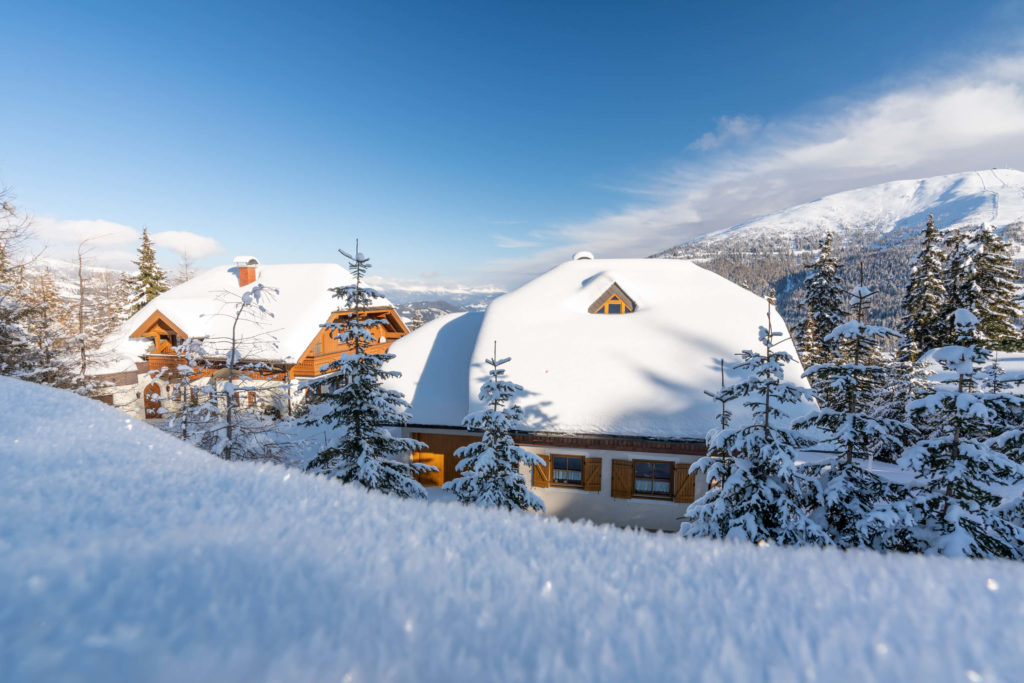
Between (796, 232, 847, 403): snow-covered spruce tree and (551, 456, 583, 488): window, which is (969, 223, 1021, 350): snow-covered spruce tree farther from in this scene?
(551, 456, 583, 488): window

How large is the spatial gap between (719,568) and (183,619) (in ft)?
3.95

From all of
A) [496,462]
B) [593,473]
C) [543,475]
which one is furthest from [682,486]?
[496,462]

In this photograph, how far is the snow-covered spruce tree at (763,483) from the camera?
573cm

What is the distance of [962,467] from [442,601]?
7888mm

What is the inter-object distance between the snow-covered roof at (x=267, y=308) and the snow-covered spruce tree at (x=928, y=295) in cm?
2868

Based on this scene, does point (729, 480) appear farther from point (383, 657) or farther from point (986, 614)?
point (383, 657)

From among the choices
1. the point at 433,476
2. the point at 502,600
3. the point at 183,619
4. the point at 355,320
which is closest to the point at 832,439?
the point at 502,600

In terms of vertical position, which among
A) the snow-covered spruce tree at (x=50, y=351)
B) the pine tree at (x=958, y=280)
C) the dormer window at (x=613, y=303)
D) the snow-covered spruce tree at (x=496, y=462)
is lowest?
the snow-covered spruce tree at (x=496, y=462)

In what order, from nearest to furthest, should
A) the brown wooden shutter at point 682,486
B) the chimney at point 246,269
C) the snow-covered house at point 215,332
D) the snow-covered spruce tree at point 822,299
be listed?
the brown wooden shutter at point 682,486 → the snow-covered house at point 215,332 → the snow-covered spruce tree at point 822,299 → the chimney at point 246,269

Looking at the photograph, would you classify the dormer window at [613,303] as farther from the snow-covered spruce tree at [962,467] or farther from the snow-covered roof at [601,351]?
the snow-covered spruce tree at [962,467]

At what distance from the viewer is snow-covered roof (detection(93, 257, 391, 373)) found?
2184cm

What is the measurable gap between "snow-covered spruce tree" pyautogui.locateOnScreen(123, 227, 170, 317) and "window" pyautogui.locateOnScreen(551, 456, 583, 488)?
1356 inches

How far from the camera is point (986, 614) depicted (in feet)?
2.92

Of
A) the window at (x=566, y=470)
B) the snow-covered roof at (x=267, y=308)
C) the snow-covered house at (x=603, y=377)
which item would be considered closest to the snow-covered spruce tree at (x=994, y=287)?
the snow-covered house at (x=603, y=377)
